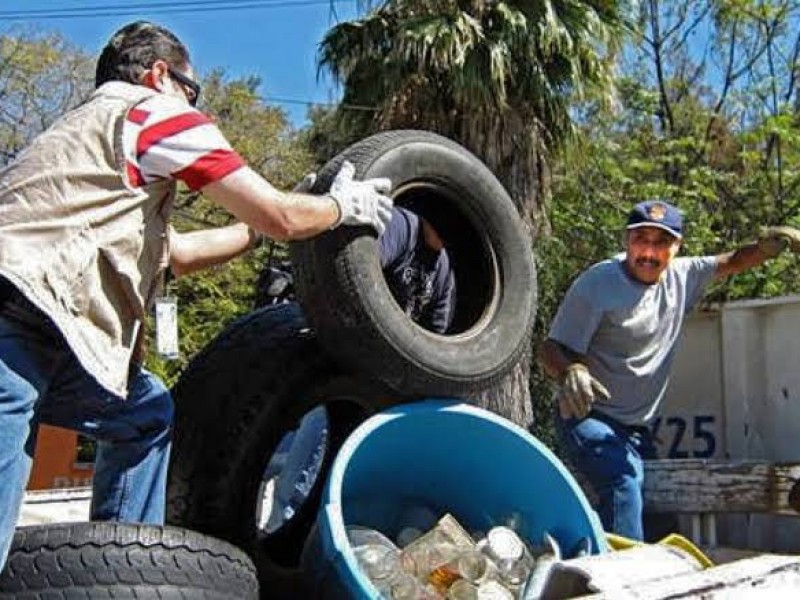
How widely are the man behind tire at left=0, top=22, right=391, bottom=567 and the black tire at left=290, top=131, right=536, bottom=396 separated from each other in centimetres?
37

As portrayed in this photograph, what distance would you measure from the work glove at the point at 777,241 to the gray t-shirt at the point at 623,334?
453 millimetres

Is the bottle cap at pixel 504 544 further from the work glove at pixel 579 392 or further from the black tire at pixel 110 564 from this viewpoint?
the work glove at pixel 579 392

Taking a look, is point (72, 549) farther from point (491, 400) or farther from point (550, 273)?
point (550, 273)

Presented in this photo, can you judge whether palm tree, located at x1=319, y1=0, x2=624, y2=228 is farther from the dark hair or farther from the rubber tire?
the dark hair

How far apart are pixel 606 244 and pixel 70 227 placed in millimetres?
10821

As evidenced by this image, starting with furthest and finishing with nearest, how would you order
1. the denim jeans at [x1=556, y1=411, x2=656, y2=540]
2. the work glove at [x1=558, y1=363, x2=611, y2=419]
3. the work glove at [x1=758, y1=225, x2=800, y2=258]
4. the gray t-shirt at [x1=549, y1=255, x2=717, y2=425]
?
the work glove at [x1=758, y1=225, x2=800, y2=258] → the gray t-shirt at [x1=549, y1=255, x2=717, y2=425] → the work glove at [x1=558, y1=363, x2=611, y2=419] → the denim jeans at [x1=556, y1=411, x2=656, y2=540]

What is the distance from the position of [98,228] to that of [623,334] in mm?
2457

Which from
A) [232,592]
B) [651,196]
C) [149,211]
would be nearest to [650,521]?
[232,592]

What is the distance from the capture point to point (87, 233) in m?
2.53

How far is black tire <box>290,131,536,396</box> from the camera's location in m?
3.21

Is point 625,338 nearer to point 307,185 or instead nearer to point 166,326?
point 307,185

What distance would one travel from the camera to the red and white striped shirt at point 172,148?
257 cm

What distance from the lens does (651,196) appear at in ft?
41.6

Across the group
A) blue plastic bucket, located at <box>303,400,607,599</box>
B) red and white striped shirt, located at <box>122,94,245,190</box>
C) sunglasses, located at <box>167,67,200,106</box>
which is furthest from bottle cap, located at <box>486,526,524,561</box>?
sunglasses, located at <box>167,67,200,106</box>
